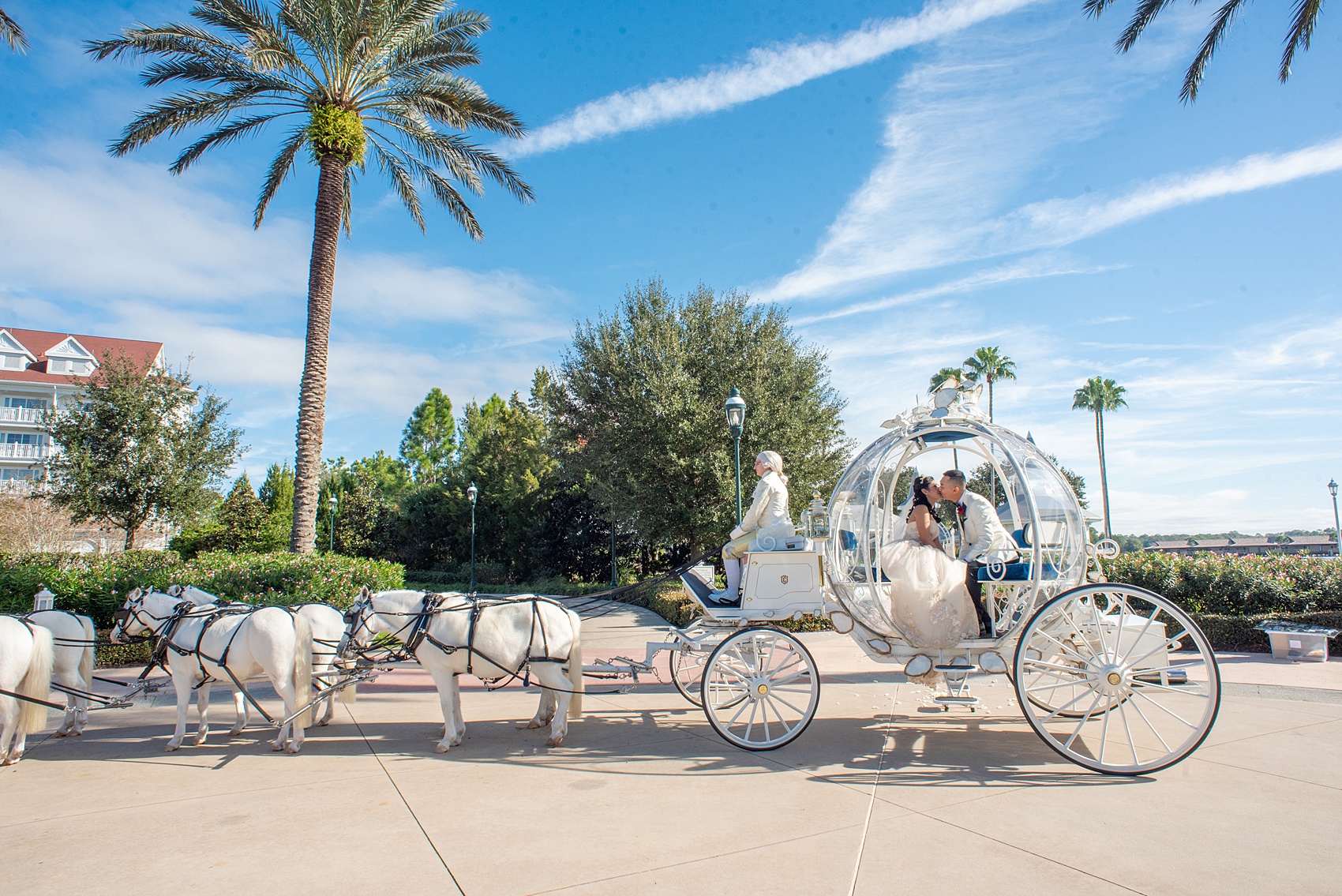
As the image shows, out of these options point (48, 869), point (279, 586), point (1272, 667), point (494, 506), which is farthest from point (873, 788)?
point (494, 506)

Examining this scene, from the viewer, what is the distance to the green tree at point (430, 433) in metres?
62.0

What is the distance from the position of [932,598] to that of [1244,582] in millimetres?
9609

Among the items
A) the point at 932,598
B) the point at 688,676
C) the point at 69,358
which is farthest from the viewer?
the point at 69,358

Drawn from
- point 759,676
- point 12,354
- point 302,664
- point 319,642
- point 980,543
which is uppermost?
point 12,354

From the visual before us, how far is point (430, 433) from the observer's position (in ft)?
206

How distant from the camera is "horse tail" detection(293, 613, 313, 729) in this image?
5688 mm

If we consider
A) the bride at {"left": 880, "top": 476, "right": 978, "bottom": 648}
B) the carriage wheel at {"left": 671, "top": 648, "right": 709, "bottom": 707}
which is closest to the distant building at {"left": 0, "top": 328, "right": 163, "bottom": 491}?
the carriage wheel at {"left": 671, "top": 648, "right": 709, "bottom": 707}

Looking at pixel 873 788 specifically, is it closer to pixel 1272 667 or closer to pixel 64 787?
pixel 64 787

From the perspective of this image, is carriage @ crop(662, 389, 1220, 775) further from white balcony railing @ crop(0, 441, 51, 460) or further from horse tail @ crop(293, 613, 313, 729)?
white balcony railing @ crop(0, 441, 51, 460)

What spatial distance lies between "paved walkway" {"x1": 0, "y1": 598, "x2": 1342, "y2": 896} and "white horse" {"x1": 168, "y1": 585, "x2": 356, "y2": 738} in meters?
0.31

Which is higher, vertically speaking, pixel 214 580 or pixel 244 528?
pixel 244 528

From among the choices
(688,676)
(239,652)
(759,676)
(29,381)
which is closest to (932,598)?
(759,676)

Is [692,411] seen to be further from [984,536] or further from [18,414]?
[18,414]

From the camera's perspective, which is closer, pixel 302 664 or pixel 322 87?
pixel 302 664
